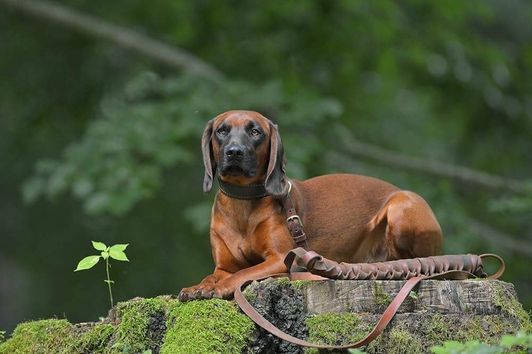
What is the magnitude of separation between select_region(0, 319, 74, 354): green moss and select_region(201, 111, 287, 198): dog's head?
3.82 ft

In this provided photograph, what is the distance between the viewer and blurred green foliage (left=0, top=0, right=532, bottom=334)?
1350 centimetres

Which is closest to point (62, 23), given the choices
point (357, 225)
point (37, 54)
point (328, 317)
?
point (37, 54)

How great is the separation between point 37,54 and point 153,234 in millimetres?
3273

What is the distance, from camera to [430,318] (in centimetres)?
597

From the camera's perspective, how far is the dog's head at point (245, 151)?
6.79 m

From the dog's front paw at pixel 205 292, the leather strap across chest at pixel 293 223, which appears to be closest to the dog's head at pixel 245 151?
the leather strap across chest at pixel 293 223

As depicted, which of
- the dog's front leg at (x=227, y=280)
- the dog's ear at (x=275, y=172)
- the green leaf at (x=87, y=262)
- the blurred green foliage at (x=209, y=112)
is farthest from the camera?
the blurred green foliage at (x=209, y=112)

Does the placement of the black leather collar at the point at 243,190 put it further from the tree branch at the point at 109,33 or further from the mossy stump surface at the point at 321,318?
the tree branch at the point at 109,33

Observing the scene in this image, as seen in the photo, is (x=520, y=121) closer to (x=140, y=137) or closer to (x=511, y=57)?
(x=511, y=57)

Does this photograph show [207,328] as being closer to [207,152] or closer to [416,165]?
[207,152]

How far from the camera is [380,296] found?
603 centimetres

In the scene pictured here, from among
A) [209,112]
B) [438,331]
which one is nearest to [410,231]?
[438,331]

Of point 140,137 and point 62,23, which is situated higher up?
point 62,23

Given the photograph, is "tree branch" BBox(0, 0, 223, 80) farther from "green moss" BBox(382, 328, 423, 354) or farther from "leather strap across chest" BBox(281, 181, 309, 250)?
"green moss" BBox(382, 328, 423, 354)
